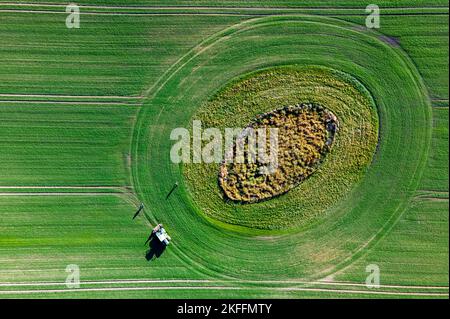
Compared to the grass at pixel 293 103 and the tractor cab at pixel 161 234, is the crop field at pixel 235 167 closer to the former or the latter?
the grass at pixel 293 103

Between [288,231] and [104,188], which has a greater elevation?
[104,188]

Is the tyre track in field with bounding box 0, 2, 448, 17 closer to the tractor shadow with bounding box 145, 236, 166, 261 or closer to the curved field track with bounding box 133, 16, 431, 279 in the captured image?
the curved field track with bounding box 133, 16, 431, 279

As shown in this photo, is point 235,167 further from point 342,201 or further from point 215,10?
point 215,10

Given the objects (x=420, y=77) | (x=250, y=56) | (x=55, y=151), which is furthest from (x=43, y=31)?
(x=420, y=77)

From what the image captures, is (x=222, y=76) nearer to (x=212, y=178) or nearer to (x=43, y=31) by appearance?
(x=212, y=178)

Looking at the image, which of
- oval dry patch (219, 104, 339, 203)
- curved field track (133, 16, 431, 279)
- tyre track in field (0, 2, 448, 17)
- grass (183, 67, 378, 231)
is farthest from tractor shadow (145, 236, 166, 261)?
tyre track in field (0, 2, 448, 17)
